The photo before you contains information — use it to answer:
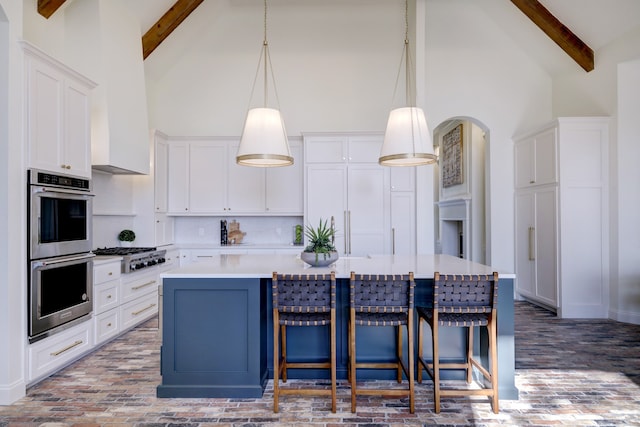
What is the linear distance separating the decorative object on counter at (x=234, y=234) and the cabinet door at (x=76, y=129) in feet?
8.46

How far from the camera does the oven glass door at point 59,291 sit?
2822mm

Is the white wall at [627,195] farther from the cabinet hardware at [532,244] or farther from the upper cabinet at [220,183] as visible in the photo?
the upper cabinet at [220,183]

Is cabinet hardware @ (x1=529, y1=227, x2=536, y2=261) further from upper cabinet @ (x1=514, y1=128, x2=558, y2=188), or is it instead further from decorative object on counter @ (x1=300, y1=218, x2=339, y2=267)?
decorative object on counter @ (x1=300, y1=218, x2=339, y2=267)

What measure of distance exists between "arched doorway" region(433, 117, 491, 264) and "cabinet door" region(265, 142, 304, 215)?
7.80ft

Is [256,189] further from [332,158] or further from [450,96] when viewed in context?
[450,96]

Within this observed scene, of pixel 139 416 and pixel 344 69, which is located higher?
pixel 344 69

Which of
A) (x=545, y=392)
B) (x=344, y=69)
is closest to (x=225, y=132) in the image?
(x=344, y=69)

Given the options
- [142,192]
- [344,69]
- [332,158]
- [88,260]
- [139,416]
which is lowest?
[139,416]

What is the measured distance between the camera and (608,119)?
4.65 metres

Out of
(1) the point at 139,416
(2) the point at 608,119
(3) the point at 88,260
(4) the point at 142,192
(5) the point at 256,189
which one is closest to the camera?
(1) the point at 139,416

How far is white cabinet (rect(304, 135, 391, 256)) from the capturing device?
17.6ft

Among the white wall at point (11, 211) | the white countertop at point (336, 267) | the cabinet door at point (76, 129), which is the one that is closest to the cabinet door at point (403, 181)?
the white countertop at point (336, 267)

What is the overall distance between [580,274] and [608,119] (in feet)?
6.32

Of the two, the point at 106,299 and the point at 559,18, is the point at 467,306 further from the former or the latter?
the point at 559,18
